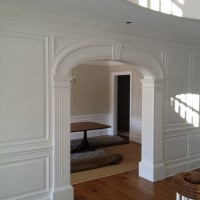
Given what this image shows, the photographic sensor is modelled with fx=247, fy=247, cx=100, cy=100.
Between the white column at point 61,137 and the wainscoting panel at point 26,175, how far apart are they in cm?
11

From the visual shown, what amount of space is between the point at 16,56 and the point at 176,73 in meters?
2.92

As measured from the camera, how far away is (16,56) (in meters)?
2.98

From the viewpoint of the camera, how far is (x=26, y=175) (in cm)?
311

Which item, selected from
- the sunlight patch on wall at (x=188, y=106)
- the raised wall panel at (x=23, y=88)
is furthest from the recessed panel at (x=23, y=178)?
the sunlight patch on wall at (x=188, y=106)

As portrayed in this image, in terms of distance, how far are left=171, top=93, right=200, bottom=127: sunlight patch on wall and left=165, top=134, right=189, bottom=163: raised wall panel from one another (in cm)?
37

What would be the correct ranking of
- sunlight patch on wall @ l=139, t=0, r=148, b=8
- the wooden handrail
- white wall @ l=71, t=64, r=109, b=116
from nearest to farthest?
1. the wooden handrail
2. sunlight patch on wall @ l=139, t=0, r=148, b=8
3. white wall @ l=71, t=64, r=109, b=116

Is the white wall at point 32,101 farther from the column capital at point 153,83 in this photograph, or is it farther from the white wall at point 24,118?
the column capital at point 153,83

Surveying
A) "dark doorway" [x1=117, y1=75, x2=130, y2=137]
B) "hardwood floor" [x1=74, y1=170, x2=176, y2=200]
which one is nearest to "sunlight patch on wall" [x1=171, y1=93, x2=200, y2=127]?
"hardwood floor" [x1=74, y1=170, x2=176, y2=200]

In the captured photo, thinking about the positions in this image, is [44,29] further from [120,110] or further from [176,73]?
[120,110]

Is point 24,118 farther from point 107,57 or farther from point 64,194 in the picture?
point 107,57

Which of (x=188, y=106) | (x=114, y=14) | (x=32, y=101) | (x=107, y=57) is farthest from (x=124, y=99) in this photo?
(x=32, y=101)

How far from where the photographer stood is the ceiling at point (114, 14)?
279 centimetres

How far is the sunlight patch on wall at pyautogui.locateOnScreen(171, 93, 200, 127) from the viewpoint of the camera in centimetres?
464

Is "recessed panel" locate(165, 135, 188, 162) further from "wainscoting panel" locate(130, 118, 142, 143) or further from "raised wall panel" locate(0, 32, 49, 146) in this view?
"wainscoting panel" locate(130, 118, 142, 143)
